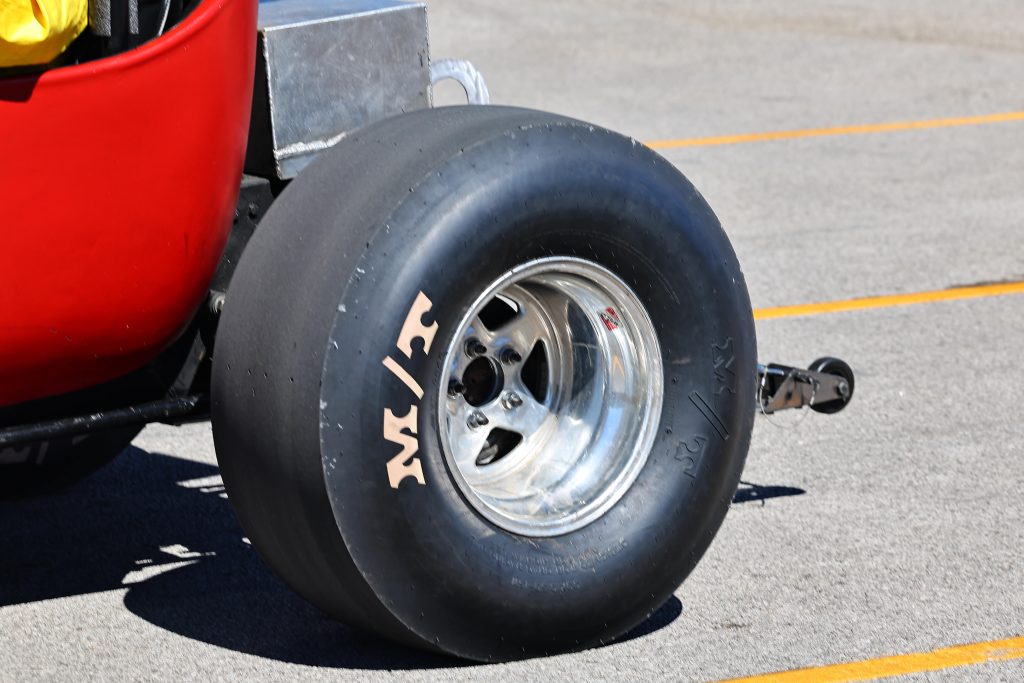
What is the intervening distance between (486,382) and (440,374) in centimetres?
40

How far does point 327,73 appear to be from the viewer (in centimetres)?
361

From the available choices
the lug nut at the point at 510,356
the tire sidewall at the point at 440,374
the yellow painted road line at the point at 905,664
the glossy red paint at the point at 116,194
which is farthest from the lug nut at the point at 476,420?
the yellow painted road line at the point at 905,664

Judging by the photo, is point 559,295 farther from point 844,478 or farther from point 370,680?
point 844,478

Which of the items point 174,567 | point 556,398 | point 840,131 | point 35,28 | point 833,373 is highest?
point 35,28

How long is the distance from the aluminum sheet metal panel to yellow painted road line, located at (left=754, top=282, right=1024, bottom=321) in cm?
280

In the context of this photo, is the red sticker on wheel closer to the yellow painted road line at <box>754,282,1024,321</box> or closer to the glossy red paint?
the glossy red paint

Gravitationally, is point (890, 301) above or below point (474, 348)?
below

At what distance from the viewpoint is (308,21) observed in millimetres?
3564

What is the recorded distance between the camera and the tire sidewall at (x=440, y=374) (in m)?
3.09

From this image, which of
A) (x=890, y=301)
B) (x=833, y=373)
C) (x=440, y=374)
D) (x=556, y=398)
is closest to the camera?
(x=440, y=374)

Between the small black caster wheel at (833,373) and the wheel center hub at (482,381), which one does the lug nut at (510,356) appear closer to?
the wheel center hub at (482,381)

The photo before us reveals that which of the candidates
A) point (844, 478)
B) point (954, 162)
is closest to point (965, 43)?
point (954, 162)

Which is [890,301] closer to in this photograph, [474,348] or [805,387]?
[805,387]

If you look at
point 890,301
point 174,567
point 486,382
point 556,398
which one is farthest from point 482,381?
point 890,301
